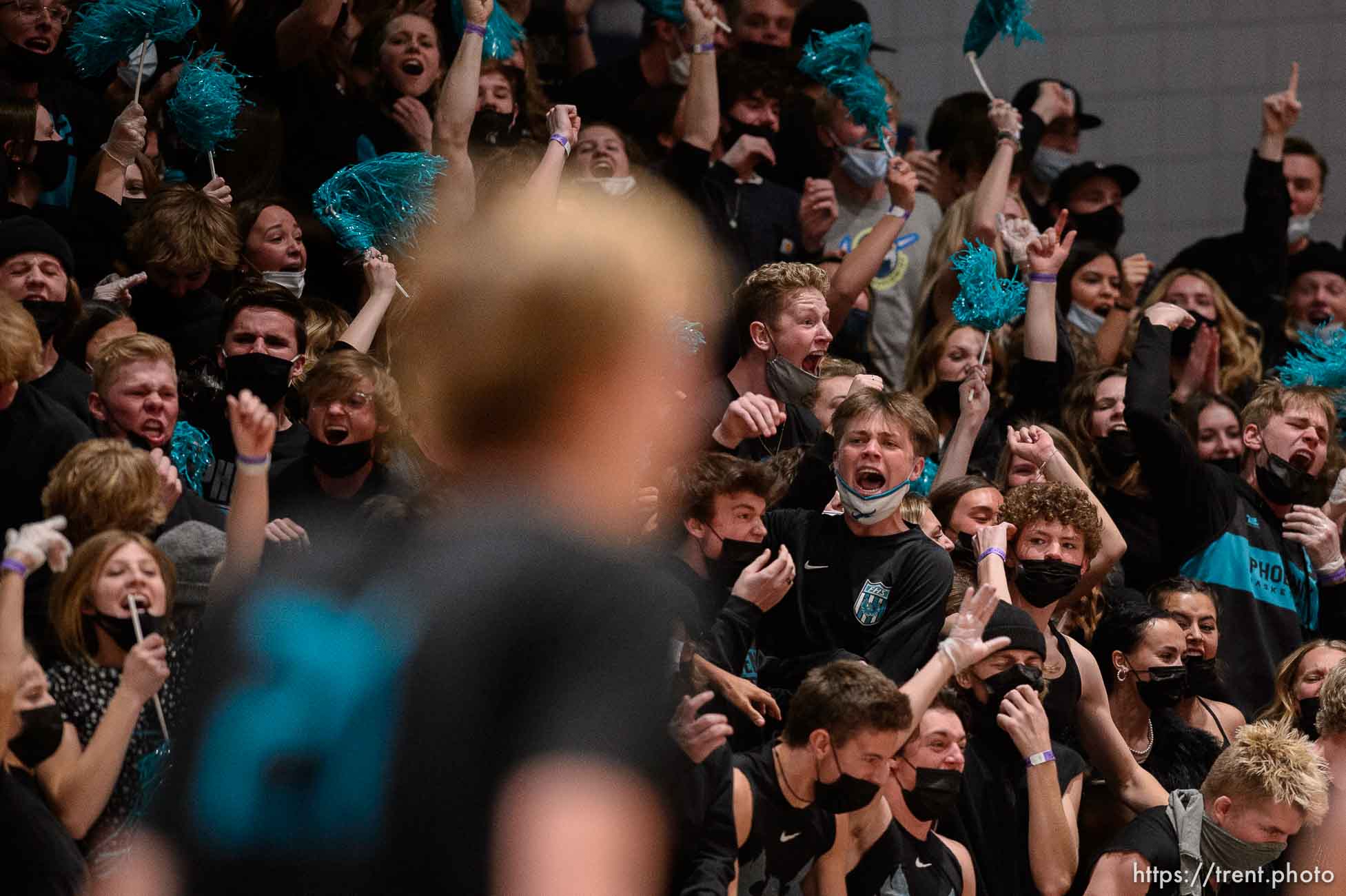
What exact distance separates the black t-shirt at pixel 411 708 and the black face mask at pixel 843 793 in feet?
8.35

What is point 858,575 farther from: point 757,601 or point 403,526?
point 403,526

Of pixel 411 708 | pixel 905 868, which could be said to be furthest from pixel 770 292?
pixel 411 708

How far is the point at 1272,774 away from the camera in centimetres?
417

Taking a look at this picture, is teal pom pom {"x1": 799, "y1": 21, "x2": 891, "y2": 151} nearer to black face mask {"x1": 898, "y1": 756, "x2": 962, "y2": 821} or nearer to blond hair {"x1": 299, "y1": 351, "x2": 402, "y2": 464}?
blond hair {"x1": 299, "y1": 351, "x2": 402, "y2": 464}

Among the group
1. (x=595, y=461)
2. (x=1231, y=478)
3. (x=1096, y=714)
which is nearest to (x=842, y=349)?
(x=1231, y=478)

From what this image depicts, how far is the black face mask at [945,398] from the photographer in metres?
6.07

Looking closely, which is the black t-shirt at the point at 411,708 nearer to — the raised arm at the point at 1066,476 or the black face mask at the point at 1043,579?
the black face mask at the point at 1043,579

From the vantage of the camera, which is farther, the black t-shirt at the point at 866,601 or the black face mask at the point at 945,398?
the black face mask at the point at 945,398

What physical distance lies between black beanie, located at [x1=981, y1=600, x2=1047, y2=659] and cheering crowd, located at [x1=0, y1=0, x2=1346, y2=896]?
0.01 meters

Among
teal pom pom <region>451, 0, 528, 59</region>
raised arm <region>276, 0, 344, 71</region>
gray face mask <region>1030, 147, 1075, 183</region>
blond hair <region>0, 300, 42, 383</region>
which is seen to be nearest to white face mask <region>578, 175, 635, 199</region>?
teal pom pom <region>451, 0, 528, 59</region>

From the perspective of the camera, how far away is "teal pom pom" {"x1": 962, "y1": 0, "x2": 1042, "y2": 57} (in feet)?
23.1

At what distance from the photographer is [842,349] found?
655cm

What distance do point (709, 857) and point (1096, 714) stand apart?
5.16 ft

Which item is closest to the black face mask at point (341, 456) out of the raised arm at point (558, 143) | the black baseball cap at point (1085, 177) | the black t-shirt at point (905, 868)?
the raised arm at point (558, 143)
